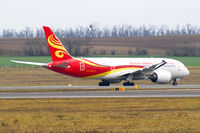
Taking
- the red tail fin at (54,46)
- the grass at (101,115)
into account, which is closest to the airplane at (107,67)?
the red tail fin at (54,46)

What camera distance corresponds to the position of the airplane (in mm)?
49812

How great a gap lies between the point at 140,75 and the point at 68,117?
92.7ft

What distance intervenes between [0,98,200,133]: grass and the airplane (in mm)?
14617

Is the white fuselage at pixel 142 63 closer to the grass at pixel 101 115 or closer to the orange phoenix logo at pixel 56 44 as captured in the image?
the orange phoenix logo at pixel 56 44

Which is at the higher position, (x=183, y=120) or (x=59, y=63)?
(x=59, y=63)

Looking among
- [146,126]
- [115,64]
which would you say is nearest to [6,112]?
[146,126]

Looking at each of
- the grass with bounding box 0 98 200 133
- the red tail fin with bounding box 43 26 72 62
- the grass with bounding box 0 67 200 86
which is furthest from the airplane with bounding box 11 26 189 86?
the grass with bounding box 0 98 200 133

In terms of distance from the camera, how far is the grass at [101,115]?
22.5 meters

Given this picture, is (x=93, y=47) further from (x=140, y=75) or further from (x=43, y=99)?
(x=43, y=99)

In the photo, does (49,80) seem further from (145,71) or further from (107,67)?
(145,71)

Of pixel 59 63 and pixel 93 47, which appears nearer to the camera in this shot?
pixel 59 63

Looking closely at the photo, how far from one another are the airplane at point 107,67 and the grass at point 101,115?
48.0 ft

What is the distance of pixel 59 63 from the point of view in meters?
49.6

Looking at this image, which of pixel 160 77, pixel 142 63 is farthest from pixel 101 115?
pixel 142 63
